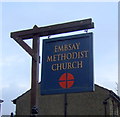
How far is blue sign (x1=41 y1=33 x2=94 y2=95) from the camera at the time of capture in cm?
919

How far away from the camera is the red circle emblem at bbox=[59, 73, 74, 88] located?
30.7 ft

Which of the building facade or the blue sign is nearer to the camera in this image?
the blue sign

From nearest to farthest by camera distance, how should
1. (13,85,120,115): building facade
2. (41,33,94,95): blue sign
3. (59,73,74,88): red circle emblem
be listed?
(41,33,94,95): blue sign → (59,73,74,88): red circle emblem → (13,85,120,115): building facade

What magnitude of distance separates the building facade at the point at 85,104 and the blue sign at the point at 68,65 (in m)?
18.5

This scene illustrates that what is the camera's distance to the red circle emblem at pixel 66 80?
9.34m

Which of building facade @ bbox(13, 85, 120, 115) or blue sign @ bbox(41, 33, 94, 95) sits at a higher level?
blue sign @ bbox(41, 33, 94, 95)

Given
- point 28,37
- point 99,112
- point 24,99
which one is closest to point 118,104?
point 99,112

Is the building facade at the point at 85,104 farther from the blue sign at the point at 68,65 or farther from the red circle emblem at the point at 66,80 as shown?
the red circle emblem at the point at 66,80

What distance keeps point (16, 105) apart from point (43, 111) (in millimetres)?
3958

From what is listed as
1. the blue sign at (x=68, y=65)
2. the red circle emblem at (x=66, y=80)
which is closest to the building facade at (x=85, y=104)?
the blue sign at (x=68, y=65)

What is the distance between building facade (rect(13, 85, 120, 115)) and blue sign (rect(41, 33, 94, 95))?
60.6 ft

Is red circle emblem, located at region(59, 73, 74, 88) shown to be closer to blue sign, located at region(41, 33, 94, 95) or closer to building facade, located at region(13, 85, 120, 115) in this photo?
blue sign, located at region(41, 33, 94, 95)

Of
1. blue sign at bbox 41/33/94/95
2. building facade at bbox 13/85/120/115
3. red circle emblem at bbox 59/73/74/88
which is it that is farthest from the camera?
building facade at bbox 13/85/120/115

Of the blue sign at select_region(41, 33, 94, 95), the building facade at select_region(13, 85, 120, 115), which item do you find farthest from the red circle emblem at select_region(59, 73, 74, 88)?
the building facade at select_region(13, 85, 120, 115)
